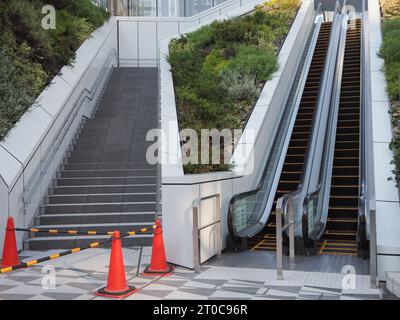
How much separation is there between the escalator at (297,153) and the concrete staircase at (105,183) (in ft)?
7.27

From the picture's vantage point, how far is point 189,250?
705 centimetres

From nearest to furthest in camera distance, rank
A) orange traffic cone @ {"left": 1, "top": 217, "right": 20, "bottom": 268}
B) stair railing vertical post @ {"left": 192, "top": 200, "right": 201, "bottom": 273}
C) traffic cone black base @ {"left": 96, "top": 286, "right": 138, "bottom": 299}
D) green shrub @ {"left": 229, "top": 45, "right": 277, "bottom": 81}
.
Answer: traffic cone black base @ {"left": 96, "top": 286, "right": 138, "bottom": 299}
stair railing vertical post @ {"left": 192, "top": 200, "right": 201, "bottom": 273}
orange traffic cone @ {"left": 1, "top": 217, "right": 20, "bottom": 268}
green shrub @ {"left": 229, "top": 45, "right": 277, "bottom": 81}

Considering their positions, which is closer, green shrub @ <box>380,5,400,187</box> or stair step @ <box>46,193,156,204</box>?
green shrub @ <box>380,5,400,187</box>

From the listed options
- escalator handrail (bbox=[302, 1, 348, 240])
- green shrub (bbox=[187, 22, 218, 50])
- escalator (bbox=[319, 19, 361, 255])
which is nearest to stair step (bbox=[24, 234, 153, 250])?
escalator handrail (bbox=[302, 1, 348, 240])

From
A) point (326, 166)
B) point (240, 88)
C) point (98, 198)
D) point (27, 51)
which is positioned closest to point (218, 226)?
point (98, 198)

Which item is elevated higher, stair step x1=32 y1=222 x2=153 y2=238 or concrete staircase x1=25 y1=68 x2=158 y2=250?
concrete staircase x1=25 y1=68 x2=158 y2=250

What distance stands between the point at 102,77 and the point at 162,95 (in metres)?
5.10

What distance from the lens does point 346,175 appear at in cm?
1137

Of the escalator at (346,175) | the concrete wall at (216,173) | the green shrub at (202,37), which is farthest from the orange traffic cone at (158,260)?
the green shrub at (202,37)

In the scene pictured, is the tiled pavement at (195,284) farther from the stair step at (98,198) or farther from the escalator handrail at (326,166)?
the stair step at (98,198)

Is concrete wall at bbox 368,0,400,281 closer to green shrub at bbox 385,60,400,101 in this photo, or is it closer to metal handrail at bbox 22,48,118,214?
green shrub at bbox 385,60,400,101

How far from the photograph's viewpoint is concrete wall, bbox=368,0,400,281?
6.15m

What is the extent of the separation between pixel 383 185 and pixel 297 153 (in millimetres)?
4585

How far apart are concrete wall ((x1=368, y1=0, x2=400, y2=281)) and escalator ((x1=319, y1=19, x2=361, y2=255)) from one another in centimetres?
131
